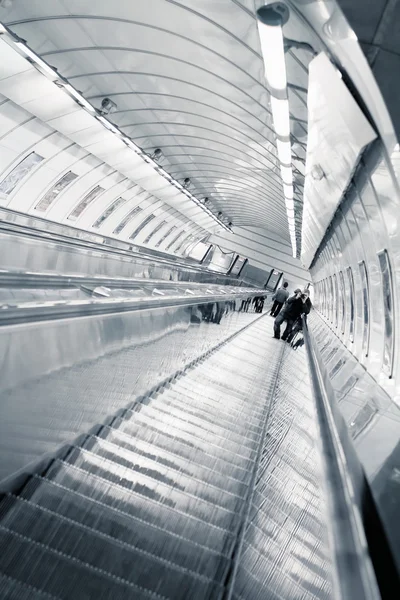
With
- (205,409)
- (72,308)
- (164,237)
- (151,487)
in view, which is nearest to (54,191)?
Answer: (205,409)

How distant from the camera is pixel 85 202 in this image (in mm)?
23078

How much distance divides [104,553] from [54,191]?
64.0ft

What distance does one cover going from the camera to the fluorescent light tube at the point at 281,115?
8289 mm

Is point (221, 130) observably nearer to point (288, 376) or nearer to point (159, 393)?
point (288, 376)

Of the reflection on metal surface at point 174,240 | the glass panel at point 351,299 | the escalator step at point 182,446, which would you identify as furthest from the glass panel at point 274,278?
the escalator step at point 182,446

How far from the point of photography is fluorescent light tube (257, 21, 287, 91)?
5.68m

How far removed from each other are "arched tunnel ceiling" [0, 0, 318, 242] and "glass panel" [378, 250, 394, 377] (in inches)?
138

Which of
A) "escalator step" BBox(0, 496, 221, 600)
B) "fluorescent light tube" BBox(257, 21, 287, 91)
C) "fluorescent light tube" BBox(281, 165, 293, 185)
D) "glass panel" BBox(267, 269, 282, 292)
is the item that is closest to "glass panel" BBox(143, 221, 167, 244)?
"glass panel" BBox(267, 269, 282, 292)

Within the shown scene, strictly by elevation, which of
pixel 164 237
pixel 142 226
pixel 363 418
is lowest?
pixel 164 237

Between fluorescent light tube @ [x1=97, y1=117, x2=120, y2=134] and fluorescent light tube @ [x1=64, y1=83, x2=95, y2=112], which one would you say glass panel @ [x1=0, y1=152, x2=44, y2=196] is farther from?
fluorescent light tube @ [x1=64, y1=83, x2=95, y2=112]

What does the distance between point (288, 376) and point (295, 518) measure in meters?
5.71

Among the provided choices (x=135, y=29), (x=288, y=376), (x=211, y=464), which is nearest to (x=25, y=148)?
(x=135, y=29)

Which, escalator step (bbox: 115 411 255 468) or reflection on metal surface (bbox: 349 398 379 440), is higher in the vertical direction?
reflection on metal surface (bbox: 349 398 379 440)

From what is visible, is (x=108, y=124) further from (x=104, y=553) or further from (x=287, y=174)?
(x=104, y=553)
